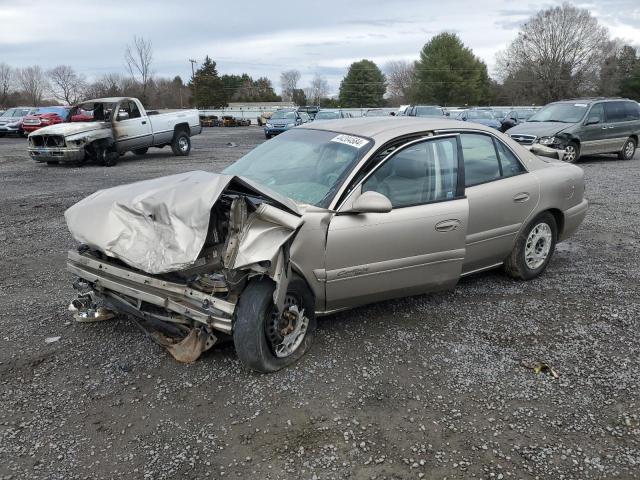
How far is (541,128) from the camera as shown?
528 inches

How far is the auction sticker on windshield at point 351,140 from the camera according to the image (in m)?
3.90

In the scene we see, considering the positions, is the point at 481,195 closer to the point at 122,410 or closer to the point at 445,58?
the point at 122,410

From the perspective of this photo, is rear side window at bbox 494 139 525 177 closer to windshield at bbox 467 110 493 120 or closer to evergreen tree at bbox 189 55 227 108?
windshield at bbox 467 110 493 120

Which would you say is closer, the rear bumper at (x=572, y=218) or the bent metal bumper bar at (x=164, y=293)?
the bent metal bumper bar at (x=164, y=293)

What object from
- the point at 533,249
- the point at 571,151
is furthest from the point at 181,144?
the point at 533,249

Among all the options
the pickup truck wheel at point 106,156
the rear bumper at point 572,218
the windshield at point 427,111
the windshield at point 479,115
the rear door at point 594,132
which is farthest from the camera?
the windshield at point 427,111

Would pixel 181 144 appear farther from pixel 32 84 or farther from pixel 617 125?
pixel 32 84

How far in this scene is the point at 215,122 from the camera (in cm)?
4678

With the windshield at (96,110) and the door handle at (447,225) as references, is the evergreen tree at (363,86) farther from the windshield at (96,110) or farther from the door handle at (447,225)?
the door handle at (447,225)

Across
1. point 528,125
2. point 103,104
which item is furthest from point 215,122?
point 528,125

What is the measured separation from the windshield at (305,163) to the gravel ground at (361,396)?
3.61 feet

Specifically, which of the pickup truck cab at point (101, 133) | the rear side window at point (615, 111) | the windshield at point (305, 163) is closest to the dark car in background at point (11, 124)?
the pickup truck cab at point (101, 133)

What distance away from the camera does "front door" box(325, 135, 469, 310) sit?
3537mm

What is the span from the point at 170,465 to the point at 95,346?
1482 mm
